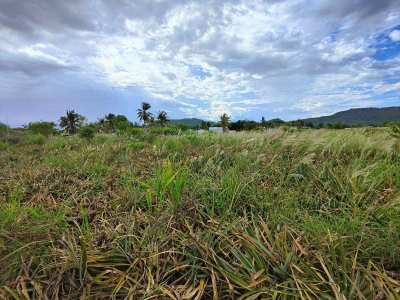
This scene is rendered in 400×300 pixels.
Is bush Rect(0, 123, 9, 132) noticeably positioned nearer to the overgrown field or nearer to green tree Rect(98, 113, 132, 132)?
green tree Rect(98, 113, 132, 132)

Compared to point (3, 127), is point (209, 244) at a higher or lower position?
lower

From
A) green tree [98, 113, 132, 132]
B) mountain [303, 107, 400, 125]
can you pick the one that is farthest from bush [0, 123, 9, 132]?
mountain [303, 107, 400, 125]

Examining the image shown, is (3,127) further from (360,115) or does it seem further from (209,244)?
(360,115)

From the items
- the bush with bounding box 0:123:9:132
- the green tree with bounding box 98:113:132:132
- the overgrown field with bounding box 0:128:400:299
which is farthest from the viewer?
the green tree with bounding box 98:113:132:132

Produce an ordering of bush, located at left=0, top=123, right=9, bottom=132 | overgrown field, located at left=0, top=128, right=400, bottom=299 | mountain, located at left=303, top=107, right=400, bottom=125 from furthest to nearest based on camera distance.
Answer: mountain, located at left=303, top=107, right=400, bottom=125, bush, located at left=0, top=123, right=9, bottom=132, overgrown field, located at left=0, top=128, right=400, bottom=299

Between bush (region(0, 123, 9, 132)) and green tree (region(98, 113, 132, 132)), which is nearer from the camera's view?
bush (region(0, 123, 9, 132))

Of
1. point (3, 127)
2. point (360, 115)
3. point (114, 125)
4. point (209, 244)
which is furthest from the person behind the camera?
point (360, 115)

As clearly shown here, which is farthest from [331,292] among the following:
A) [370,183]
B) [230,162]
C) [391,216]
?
[230,162]

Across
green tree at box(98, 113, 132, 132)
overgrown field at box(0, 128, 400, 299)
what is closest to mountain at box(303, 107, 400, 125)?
green tree at box(98, 113, 132, 132)

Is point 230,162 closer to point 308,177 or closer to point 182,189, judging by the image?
point 308,177

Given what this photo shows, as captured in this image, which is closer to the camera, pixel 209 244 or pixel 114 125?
pixel 209 244

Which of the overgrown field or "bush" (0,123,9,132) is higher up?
"bush" (0,123,9,132)

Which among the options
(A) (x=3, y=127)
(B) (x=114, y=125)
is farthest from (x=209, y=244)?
(B) (x=114, y=125)

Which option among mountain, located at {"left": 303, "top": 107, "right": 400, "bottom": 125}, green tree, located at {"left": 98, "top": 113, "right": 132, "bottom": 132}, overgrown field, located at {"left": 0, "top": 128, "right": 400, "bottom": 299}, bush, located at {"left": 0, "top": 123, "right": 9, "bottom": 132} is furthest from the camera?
mountain, located at {"left": 303, "top": 107, "right": 400, "bottom": 125}
